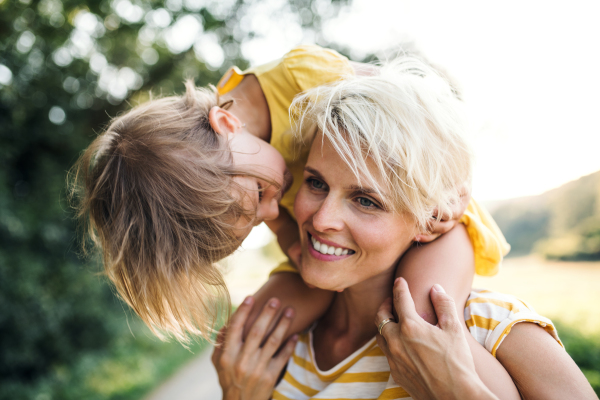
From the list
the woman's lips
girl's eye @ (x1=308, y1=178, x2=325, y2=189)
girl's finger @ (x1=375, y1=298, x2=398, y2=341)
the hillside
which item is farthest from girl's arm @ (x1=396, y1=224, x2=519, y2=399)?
the hillside

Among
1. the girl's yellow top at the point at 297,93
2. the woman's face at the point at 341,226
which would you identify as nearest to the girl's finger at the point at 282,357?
the girl's yellow top at the point at 297,93

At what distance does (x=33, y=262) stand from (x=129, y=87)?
339 cm

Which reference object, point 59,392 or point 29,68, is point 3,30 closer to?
point 29,68

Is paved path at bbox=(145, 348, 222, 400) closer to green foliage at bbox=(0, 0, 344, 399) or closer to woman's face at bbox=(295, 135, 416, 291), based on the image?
green foliage at bbox=(0, 0, 344, 399)

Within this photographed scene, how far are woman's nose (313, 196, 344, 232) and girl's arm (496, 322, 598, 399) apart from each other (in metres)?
0.72

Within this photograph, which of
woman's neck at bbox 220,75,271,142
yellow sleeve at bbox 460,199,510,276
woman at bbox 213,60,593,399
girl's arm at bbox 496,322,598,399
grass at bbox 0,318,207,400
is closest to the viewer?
girl's arm at bbox 496,322,598,399

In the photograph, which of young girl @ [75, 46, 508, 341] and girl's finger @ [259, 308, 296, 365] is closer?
young girl @ [75, 46, 508, 341]

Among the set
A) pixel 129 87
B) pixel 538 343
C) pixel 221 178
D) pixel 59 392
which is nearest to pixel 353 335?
pixel 538 343

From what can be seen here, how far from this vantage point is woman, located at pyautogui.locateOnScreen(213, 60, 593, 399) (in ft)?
4.69

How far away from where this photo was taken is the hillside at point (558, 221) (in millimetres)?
6801

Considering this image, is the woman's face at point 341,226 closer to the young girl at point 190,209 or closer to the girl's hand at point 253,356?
the young girl at point 190,209

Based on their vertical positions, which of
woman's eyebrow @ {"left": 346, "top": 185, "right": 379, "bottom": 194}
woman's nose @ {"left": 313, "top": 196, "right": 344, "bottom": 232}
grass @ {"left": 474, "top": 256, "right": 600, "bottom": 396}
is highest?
woman's eyebrow @ {"left": 346, "top": 185, "right": 379, "bottom": 194}

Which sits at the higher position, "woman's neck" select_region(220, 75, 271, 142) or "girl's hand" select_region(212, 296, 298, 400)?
"woman's neck" select_region(220, 75, 271, 142)

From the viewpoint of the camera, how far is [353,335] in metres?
1.96
